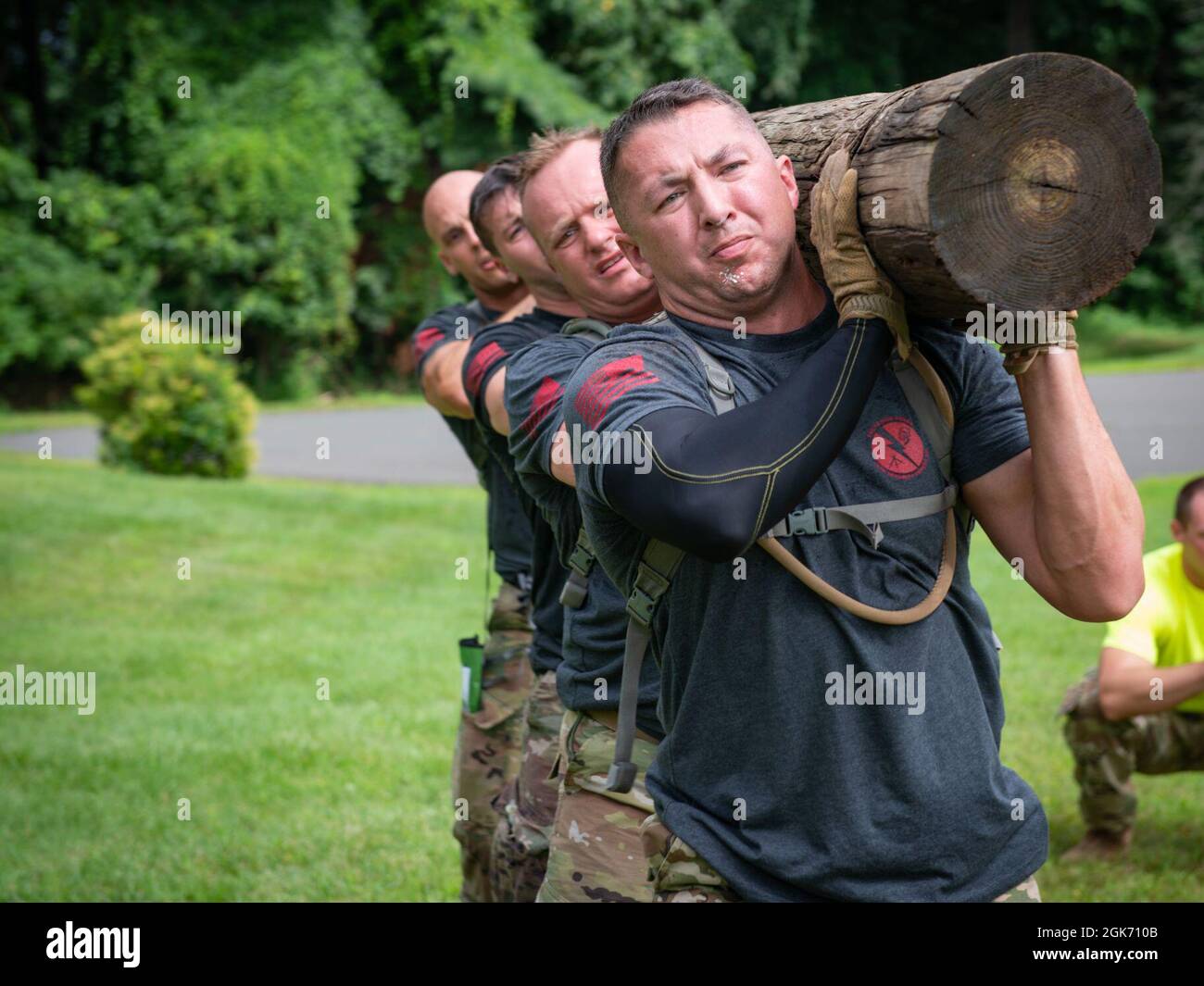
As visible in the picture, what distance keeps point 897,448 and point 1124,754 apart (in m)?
4.28

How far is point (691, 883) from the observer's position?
2.39 m

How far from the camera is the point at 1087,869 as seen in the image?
5.89 metres

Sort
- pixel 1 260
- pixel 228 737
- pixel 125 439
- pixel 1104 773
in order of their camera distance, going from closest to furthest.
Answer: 1. pixel 1104 773
2. pixel 228 737
3. pixel 125 439
4. pixel 1 260

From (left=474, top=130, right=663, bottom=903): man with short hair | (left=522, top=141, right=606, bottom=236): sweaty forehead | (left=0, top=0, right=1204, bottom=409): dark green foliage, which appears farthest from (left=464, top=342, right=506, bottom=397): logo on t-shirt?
(left=0, top=0, right=1204, bottom=409): dark green foliage

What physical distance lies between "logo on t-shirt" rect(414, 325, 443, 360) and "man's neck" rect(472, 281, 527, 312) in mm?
195

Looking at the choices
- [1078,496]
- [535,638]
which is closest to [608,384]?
[1078,496]

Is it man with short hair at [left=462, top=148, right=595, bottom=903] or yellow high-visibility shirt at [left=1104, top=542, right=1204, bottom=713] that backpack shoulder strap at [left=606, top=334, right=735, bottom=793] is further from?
yellow high-visibility shirt at [left=1104, top=542, right=1204, bottom=713]

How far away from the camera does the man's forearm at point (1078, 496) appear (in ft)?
7.32

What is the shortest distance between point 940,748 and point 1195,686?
378cm

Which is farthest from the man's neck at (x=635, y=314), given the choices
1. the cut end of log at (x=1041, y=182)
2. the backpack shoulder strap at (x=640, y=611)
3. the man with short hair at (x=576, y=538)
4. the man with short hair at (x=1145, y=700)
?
the man with short hair at (x=1145, y=700)

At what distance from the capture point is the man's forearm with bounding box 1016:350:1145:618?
2.23 meters

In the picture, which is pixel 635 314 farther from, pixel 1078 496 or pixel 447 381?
pixel 1078 496
